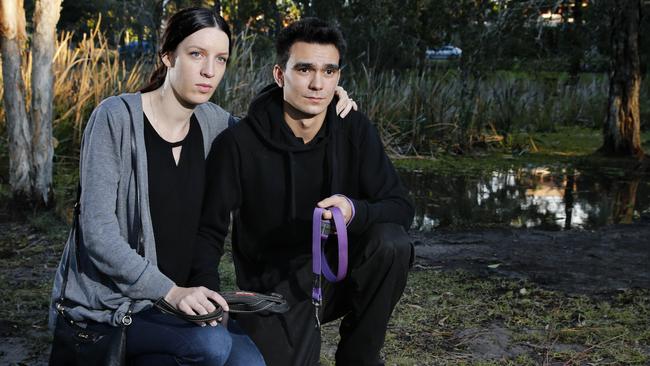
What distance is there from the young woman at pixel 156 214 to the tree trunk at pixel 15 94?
3.35 metres

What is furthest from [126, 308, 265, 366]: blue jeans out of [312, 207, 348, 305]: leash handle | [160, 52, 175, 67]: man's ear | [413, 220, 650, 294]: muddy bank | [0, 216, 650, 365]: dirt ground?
[413, 220, 650, 294]: muddy bank

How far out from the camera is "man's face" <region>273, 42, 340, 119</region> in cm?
271

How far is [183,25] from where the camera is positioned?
2.34 meters

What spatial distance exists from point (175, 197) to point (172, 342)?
42 cm

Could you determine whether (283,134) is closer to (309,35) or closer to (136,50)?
(309,35)

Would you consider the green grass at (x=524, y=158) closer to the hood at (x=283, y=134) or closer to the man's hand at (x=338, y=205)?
the hood at (x=283, y=134)

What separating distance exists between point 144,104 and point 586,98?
488 inches

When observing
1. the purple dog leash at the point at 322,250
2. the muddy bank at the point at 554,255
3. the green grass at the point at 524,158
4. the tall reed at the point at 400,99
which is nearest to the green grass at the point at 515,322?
the muddy bank at the point at 554,255

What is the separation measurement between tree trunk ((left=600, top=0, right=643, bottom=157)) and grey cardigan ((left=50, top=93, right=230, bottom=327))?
26.1ft

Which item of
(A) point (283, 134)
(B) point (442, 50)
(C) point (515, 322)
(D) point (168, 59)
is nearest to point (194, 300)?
(D) point (168, 59)

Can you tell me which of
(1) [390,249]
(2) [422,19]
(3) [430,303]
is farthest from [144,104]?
(2) [422,19]

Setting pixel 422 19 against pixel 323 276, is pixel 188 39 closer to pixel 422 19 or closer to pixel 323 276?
pixel 323 276

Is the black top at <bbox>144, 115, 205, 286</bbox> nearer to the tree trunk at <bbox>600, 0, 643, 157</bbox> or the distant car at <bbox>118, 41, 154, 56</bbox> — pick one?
the distant car at <bbox>118, 41, 154, 56</bbox>

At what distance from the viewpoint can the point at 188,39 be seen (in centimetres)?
234
